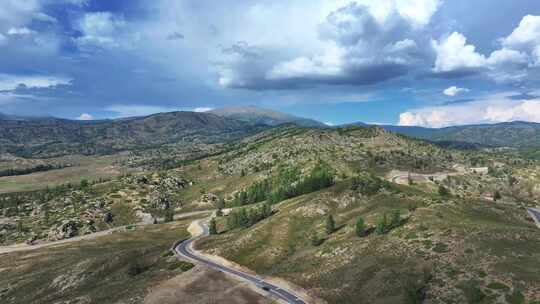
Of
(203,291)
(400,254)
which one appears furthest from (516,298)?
(203,291)

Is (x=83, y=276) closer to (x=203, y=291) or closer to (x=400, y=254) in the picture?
(x=203, y=291)

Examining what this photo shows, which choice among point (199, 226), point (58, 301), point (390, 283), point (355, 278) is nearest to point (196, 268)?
point (58, 301)

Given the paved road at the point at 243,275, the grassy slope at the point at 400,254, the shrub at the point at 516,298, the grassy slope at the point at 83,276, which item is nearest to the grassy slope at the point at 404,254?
the grassy slope at the point at 400,254

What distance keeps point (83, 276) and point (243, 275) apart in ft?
160

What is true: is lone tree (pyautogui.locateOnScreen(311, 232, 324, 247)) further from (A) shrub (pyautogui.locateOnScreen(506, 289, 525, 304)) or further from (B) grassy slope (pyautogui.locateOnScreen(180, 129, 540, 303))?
(A) shrub (pyautogui.locateOnScreen(506, 289, 525, 304))

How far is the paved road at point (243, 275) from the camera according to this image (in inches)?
2815

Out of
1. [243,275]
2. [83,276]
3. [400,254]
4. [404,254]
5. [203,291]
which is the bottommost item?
[83,276]

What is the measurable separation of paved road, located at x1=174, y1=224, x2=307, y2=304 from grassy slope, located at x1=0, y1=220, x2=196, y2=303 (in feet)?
19.0

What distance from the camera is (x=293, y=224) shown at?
123500 millimetres

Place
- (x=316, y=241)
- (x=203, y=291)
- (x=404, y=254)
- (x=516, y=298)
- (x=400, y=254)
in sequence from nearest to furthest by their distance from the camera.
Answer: (x=516, y=298) → (x=203, y=291) → (x=404, y=254) → (x=400, y=254) → (x=316, y=241)

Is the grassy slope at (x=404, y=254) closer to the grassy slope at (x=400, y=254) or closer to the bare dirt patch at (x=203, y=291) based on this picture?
the grassy slope at (x=400, y=254)

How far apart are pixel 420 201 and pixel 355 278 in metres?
60.2

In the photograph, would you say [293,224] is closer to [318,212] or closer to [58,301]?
[318,212]

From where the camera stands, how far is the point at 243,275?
87312mm
